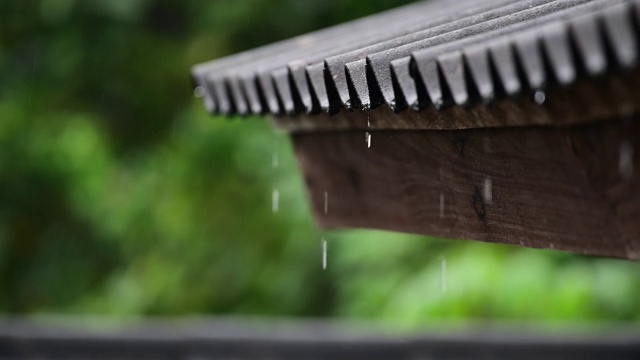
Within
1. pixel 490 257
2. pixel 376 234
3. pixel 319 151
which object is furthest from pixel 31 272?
pixel 319 151

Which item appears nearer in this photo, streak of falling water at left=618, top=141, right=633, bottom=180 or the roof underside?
the roof underside

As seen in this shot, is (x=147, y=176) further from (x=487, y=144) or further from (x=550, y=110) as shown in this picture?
(x=550, y=110)

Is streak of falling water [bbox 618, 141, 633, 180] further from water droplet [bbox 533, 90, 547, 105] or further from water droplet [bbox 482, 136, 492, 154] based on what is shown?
water droplet [bbox 482, 136, 492, 154]

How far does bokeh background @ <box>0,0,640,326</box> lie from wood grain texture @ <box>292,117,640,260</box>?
5.04 meters

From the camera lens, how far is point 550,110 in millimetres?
1144

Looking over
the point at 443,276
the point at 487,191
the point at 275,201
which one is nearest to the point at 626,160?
Answer: the point at 487,191

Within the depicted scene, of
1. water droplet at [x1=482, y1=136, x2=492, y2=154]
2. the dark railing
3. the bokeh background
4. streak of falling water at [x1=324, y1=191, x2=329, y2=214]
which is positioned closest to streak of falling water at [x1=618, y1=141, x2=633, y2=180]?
water droplet at [x1=482, y1=136, x2=492, y2=154]

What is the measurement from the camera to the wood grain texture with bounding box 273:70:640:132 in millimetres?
1012

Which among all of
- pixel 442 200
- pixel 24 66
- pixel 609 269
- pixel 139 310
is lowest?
pixel 139 310

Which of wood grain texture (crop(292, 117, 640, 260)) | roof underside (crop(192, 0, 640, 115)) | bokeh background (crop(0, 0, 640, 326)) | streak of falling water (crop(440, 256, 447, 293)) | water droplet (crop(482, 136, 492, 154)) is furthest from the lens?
bokeh background (crop(0, 0, 640, 326))

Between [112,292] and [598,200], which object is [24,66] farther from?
[598,200]

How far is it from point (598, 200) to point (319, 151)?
109cm

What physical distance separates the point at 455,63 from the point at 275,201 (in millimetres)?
6572

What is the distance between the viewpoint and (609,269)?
5.93 meters
